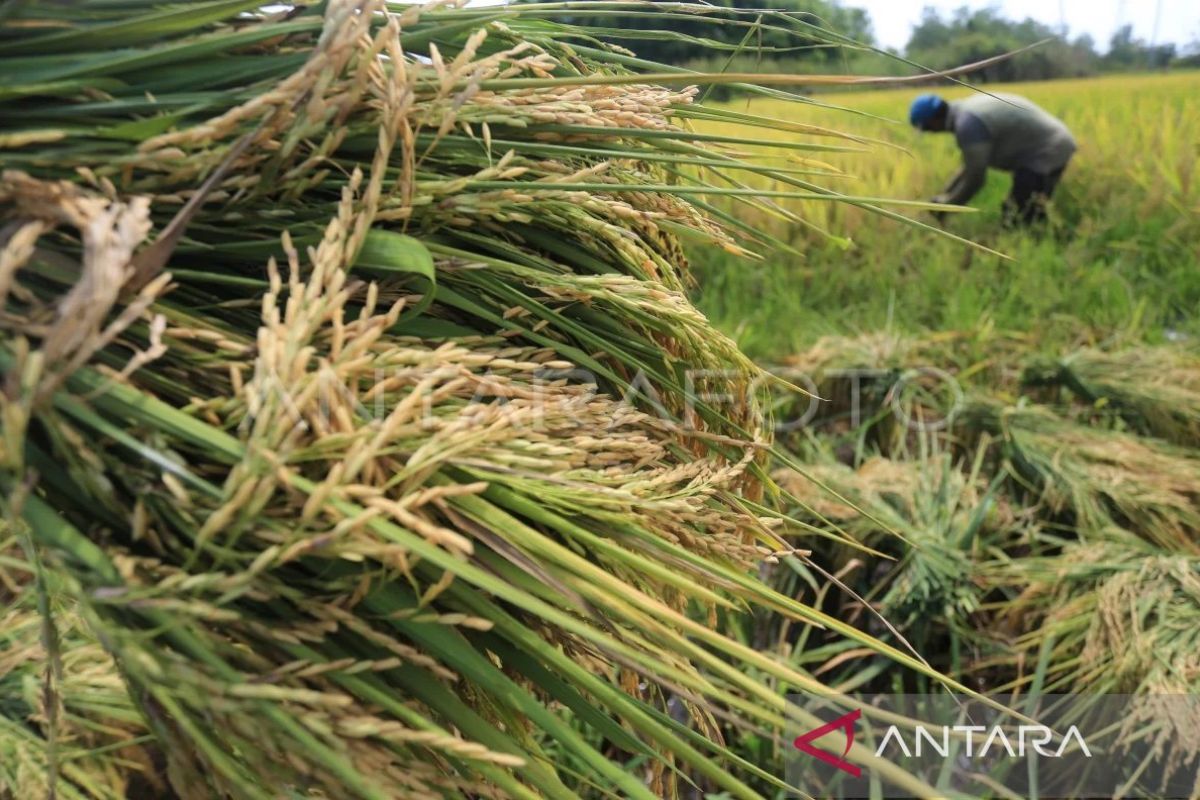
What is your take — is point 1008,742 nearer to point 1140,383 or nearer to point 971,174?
point 1140,383

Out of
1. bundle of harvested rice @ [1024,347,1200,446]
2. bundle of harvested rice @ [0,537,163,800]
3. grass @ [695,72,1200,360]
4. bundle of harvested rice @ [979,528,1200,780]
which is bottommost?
bundle of harvested rice @ [979,528,1200,780]

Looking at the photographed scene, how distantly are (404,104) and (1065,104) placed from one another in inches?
242

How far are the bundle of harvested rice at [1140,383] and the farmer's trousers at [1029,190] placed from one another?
2109 mm

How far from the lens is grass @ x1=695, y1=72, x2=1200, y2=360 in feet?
9.99

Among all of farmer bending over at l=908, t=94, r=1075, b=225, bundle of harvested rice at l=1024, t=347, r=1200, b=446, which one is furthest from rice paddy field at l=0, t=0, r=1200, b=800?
farmer bending over at l=908, t=94, r=1075, b=225

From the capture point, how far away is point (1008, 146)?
4734 mm

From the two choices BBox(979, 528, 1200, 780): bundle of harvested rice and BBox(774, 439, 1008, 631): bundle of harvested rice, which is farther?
BBox(774, 439, 1008, 631): bundle of harvested rice

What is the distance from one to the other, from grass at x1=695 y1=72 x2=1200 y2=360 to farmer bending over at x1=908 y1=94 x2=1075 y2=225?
5.3 inches

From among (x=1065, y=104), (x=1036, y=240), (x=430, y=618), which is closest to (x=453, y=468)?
(x=430, y=618)

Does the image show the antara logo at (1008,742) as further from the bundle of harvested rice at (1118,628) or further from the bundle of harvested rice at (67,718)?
the bundle of harvested rice at (67,718)

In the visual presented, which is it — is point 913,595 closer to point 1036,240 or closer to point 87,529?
point 87,529

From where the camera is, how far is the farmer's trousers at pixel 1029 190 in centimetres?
449

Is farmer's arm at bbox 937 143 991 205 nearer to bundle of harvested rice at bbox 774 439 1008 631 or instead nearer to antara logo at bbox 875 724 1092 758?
bundle of harvested rice at bbox 774 439 1008 631

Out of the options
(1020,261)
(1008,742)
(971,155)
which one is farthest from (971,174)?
(1008,742)
